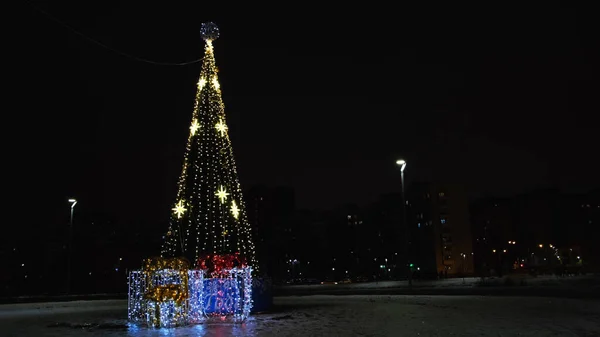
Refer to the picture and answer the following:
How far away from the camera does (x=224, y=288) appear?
1773cm

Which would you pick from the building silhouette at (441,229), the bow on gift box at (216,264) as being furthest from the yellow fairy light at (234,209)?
the building silhouette at (441,229)

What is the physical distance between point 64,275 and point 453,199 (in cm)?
7145

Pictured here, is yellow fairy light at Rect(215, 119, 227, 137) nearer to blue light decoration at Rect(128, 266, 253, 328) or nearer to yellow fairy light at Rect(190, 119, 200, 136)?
yellow fairy light at Rect(190, 119, 200, 136)

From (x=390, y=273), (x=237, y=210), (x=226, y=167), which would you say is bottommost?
(x=390, y=273)

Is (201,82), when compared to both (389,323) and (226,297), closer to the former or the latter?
(226,297)

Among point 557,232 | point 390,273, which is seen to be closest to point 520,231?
point 557,232

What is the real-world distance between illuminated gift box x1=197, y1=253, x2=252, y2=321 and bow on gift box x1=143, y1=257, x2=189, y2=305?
1.89 meters

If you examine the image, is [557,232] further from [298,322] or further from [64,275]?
[298,322]

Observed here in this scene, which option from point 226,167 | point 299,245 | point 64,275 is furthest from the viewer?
point 299,245

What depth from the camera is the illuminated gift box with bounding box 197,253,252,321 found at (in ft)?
57.7

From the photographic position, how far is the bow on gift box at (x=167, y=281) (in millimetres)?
15203

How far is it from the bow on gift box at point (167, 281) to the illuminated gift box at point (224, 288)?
6.20ft

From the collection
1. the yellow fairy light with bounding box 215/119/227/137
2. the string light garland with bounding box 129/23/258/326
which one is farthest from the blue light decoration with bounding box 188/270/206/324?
the yellow fairy light with bounding box 215/119/227/137

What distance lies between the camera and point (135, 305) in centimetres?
1678
